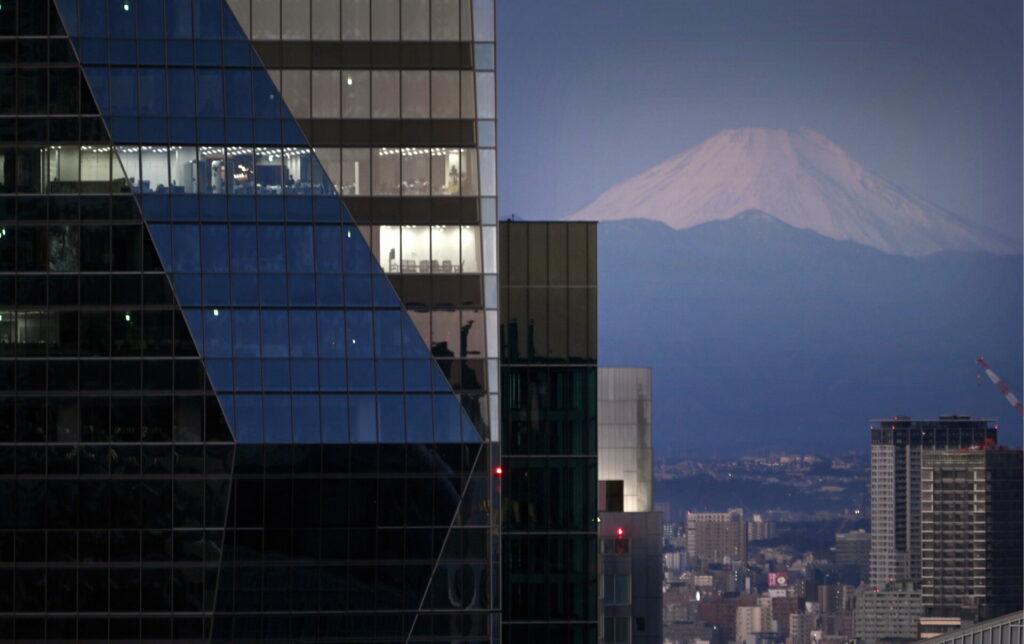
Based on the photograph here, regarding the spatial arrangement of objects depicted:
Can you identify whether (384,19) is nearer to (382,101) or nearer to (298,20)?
(382,101)

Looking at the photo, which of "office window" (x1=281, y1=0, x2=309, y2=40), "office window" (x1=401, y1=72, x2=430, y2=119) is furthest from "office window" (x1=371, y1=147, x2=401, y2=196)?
"office window" (x1=281, y1=0, x2=309, y2=40)

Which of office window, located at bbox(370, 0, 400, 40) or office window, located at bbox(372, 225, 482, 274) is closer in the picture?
office window, located at bbox(370, 0, 400, 40)

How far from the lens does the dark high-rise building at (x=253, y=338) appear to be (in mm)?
67312

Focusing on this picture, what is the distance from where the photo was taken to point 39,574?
221 ft

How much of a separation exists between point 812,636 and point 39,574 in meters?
109

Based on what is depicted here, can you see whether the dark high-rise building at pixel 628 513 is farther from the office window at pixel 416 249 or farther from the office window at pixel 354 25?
the office window at pixel 354 25

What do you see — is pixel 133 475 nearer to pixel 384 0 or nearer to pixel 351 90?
pixel 351 90

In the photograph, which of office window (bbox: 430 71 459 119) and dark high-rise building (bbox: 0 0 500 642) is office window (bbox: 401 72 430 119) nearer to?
dark high-rise building (bbox: 0 0 500 642)

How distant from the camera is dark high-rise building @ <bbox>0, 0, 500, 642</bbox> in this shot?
2650 inches

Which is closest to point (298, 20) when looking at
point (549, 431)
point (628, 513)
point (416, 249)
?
point (416, 249)

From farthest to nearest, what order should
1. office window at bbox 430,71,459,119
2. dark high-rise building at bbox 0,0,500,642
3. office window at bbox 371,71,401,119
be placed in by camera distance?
office window at bbox 371,71,401,119 < office window at bbox 430,71,459,119 < dark high-rise building at bbox 0,0,500,642

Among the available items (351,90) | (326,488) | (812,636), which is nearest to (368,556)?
(326,488)

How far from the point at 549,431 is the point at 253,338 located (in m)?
13.8

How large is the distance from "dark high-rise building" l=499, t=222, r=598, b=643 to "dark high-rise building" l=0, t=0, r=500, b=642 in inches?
107
